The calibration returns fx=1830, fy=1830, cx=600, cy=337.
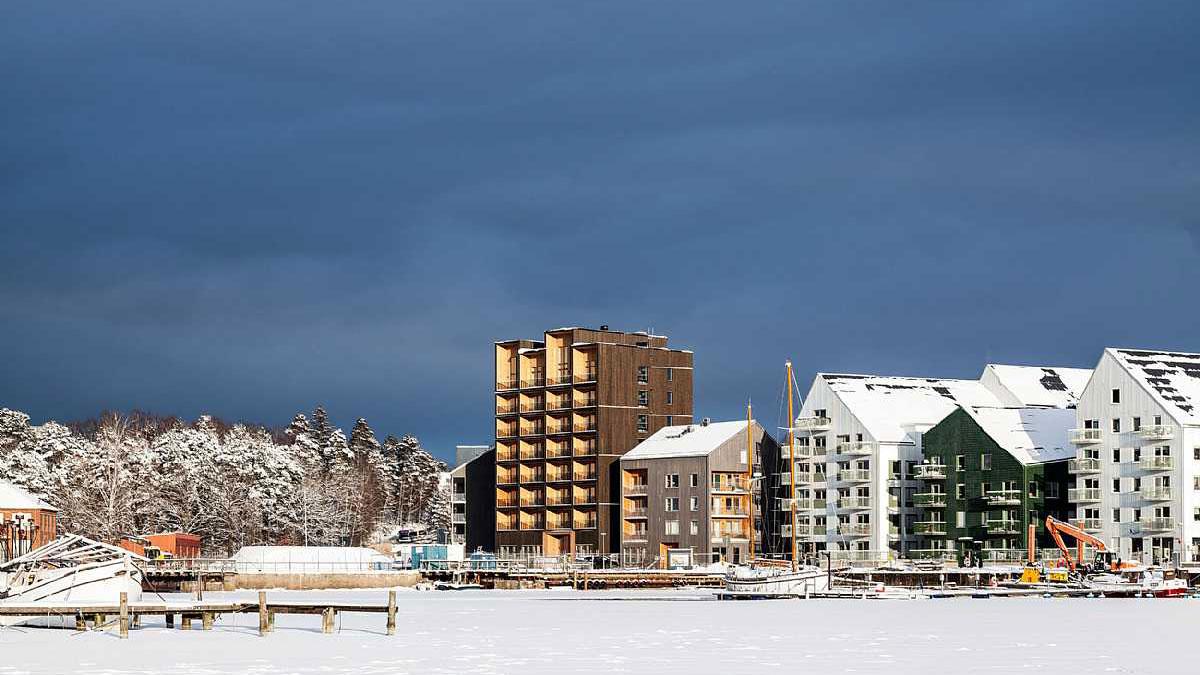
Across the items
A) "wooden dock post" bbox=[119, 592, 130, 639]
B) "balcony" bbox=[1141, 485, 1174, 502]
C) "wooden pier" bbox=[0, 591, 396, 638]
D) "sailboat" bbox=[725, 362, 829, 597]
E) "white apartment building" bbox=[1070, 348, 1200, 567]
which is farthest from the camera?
"balcony" bbox=[1141, 485, 1174, 502]

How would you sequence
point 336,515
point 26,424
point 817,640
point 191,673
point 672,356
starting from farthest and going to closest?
point 26,424, point 336,515, point 672,356, point 817,640, point 191,673

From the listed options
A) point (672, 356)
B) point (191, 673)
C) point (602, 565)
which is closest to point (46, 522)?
point (602, 565)

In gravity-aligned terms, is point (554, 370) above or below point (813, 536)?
above

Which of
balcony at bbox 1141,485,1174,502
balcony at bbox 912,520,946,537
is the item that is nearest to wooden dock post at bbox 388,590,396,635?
balcony at bbox 1141,485,1174,502

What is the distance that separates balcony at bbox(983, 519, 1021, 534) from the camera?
120 m

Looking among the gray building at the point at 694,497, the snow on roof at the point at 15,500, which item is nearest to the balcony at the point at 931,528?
the gray building at the point at 694,497

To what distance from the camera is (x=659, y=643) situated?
165 feet

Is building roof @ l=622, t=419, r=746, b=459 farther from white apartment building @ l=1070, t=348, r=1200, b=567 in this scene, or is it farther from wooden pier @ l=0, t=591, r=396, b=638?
wooden pier @ l=0, t=591, r=396, b=638

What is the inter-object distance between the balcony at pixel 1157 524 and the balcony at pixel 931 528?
56.0ft

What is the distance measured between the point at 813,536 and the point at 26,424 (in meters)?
95.3

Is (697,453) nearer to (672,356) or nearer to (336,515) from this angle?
(672,356)

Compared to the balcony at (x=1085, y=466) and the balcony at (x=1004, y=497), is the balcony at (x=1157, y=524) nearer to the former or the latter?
the balcony at (x=1085, y=466)

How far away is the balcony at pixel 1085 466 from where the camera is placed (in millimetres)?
114750

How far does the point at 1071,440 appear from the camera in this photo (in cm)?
11631
